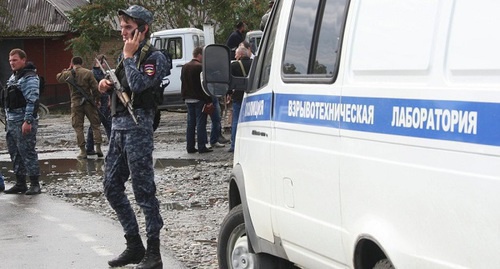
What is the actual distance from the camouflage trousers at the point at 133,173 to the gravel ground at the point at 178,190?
61 centimetres

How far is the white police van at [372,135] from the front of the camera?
408 centimetres

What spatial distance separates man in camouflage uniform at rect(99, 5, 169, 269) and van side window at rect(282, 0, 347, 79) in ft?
6.18

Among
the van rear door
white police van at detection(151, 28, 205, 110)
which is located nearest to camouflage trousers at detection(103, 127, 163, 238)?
the van rear door

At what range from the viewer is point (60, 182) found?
14742mm

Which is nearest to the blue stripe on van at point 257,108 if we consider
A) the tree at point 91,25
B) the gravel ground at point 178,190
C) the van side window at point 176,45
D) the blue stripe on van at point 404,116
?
the blue stripe on van at point 404,116

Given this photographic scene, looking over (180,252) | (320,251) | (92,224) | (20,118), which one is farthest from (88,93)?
(320,251)

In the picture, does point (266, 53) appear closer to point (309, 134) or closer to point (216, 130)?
point (309, 134)

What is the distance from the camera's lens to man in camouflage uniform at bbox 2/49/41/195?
42.2 feet

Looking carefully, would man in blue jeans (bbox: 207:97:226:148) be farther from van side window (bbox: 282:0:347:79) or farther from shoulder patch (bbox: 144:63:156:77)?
van side window (bbox: 282:0:347:79)

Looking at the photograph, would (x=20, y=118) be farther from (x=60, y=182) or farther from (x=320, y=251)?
(x=320, y=251)

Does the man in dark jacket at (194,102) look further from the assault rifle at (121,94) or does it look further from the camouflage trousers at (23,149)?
the assault rifle at (121,94)

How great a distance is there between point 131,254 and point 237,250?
1.52 meters

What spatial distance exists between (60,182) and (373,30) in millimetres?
10332

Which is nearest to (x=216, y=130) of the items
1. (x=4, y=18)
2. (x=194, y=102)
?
(x=194, y=102)
